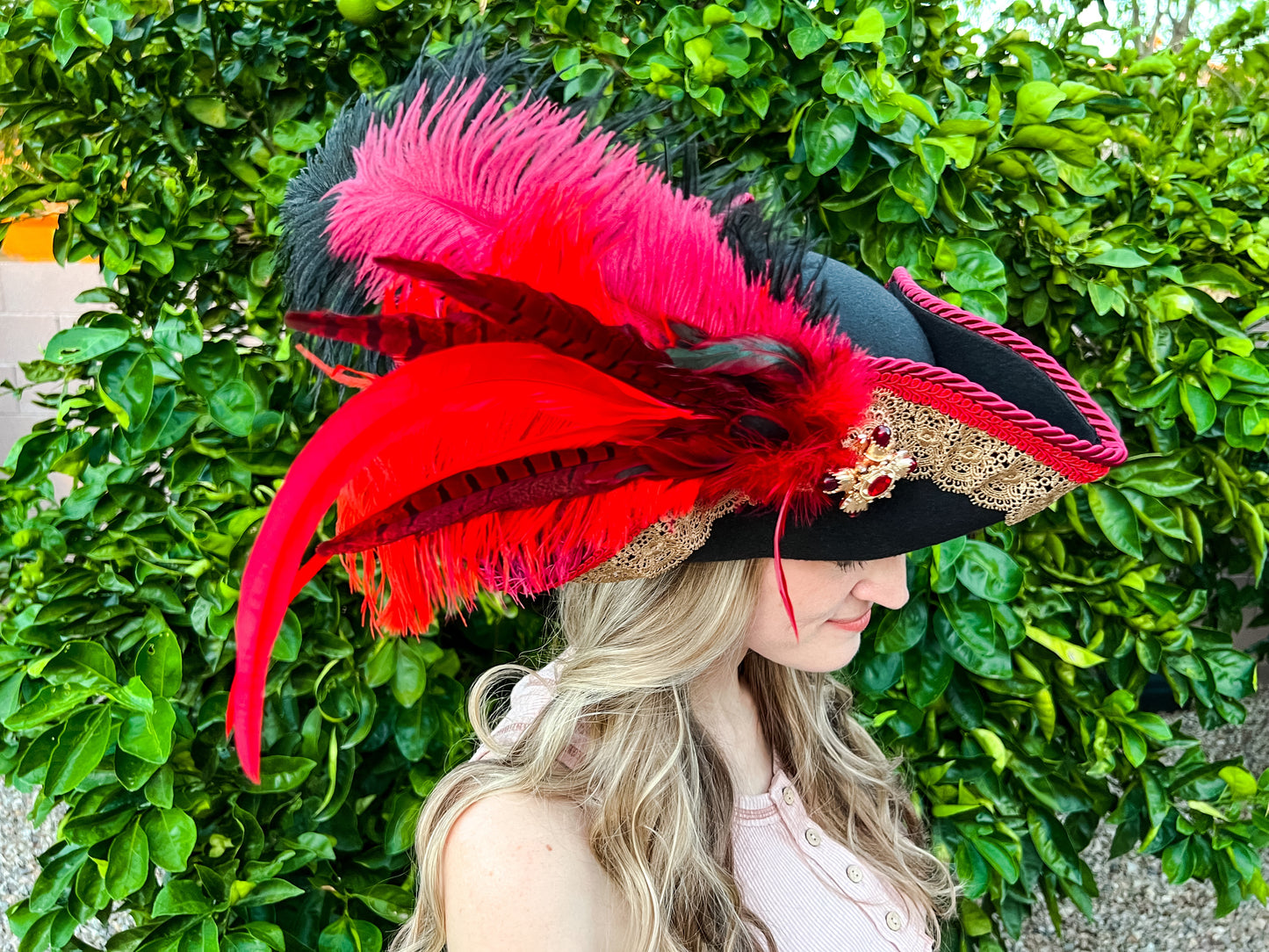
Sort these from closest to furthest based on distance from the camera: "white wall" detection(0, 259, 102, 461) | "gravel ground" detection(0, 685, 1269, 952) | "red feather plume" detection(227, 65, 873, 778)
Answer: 1. "red feather plume" detection(227, 65, 873, 778)
2. "gravel ground" detection(0, 685, 1269, 952)
3. "white wall" detection(0, 259, 102, 461)

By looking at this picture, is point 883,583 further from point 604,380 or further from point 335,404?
point 335,404

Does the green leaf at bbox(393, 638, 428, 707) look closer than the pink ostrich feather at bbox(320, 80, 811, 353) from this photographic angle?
No

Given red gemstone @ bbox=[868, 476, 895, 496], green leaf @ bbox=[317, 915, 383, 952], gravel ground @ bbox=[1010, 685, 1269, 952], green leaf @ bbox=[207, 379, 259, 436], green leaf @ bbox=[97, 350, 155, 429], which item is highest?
red gemstone @ bbox=[868, 476, 895, 496]

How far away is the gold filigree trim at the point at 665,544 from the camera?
1.08 metres

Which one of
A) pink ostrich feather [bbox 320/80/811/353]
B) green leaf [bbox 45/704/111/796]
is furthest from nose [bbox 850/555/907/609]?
green leaf [bbox 45/704/111/796]

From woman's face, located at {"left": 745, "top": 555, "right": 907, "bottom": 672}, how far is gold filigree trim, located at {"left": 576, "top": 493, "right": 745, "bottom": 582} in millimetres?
128

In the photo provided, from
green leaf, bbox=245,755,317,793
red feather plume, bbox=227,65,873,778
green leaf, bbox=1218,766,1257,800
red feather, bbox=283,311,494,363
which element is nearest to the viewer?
red feather, bbox=283,311,494,363

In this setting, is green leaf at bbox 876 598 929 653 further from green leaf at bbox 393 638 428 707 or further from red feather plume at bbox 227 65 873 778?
green leaf at bbox 393 638 428 707

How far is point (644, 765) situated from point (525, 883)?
222 millimetres

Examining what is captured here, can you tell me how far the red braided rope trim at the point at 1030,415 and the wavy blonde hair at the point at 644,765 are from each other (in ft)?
1.11

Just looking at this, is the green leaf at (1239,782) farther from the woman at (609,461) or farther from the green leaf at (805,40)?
the green leaf at (805,40)

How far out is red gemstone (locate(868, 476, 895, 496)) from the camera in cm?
105

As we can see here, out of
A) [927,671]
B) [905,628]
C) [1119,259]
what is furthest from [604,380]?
[1119,259]

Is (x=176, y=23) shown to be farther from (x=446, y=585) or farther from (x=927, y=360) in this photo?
(x=927, y=360)
